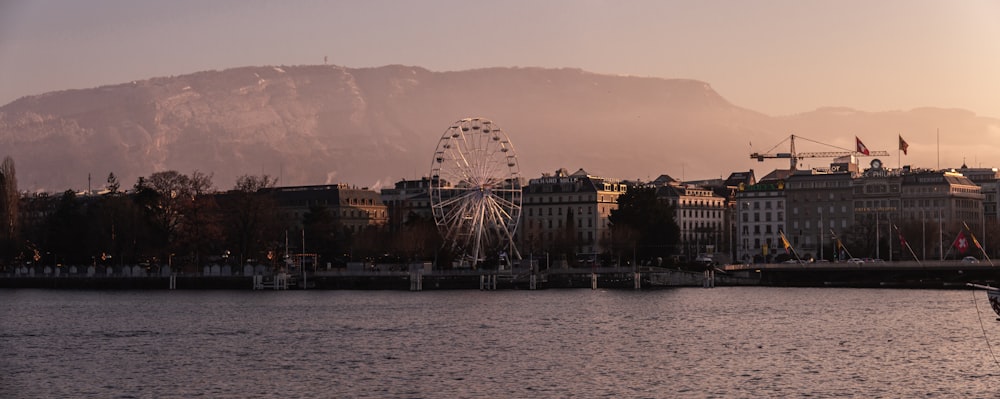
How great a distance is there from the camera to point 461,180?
456ft

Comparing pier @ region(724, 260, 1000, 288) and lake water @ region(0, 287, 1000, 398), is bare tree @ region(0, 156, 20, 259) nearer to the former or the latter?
lake water @ region(0, 287, 1000, 398)

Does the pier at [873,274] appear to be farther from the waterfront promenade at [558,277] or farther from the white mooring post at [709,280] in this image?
the white mooring post at [709,280]

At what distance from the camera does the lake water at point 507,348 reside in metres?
56.9

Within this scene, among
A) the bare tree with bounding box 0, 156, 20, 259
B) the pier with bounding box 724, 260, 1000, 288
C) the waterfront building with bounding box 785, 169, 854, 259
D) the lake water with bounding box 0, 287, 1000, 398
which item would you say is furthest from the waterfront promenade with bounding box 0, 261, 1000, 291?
the waterfront building with bounding box 785, 169, 854, 259

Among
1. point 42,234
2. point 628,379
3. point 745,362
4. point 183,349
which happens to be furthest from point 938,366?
point 42,234

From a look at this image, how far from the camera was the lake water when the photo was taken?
187ft

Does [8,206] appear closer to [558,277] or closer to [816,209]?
[558,277]

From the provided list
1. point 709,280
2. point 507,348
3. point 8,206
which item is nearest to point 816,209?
point 709,280

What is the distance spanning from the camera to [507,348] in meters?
72.4

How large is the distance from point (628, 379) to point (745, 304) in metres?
50.1

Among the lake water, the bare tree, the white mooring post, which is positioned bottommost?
the lake water

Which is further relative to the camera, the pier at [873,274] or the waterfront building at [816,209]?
the waterfront building at [816,209]

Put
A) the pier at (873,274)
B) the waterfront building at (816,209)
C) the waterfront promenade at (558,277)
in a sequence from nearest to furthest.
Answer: the pier at (873,274) < the waterfront promenade at (558,277) < the waterfront building at (816,209)

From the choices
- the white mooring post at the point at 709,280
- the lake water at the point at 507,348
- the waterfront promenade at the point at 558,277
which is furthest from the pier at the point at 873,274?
the lake water at the point at 507,348
